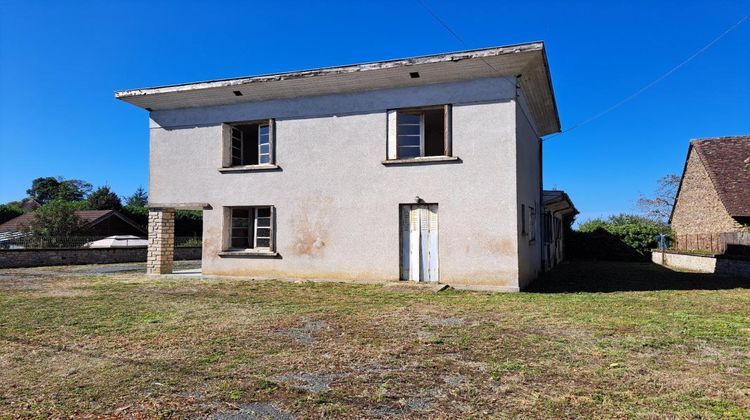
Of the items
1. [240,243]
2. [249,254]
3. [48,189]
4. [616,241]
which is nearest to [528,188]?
[249,254]

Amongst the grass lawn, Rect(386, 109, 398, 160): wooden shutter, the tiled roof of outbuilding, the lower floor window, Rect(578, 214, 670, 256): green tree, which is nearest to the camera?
the grass lawn

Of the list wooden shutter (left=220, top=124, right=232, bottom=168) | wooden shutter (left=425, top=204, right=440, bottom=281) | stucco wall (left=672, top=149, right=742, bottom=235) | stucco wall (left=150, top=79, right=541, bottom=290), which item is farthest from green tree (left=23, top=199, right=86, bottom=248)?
stucco wall (left=672, top=149, right=742, bottom=235)

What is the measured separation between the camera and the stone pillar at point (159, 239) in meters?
13.0

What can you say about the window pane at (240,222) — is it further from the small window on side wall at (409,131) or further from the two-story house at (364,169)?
the small window on side wall at (409,131)

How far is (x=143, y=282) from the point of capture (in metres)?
11.5

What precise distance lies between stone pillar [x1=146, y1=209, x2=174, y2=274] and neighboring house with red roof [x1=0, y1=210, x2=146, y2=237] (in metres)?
17.0

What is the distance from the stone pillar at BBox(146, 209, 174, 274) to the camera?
42.7 ft

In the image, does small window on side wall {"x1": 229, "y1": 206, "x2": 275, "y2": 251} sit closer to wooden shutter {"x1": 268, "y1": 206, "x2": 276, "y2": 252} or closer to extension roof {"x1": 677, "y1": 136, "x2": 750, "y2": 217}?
wooden shutter {"x1": 268, "y1": 206, "x2": 276, "y2": 252}

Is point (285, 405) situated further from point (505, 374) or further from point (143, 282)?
point (143, 282)

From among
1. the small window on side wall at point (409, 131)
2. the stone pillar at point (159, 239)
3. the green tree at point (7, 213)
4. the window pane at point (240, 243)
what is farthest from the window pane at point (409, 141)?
the green tree at point (7, 213)

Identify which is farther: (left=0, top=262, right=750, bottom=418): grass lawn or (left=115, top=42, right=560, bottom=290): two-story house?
(left=115, top=42, right=560, bottom=290): two-story house

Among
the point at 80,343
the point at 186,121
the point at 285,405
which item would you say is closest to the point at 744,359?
the point at 285,405

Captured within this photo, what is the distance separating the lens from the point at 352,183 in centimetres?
1116

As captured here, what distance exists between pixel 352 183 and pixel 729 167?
2060cm
